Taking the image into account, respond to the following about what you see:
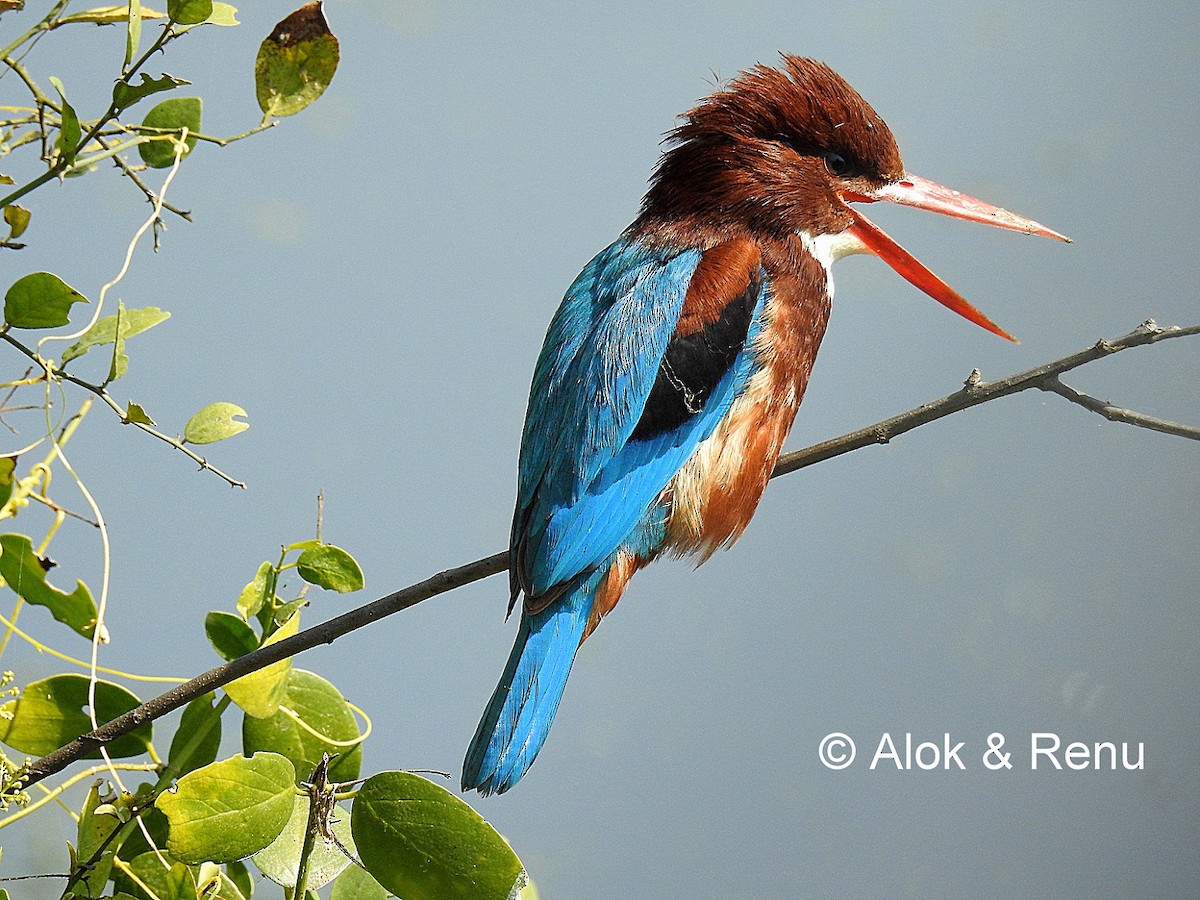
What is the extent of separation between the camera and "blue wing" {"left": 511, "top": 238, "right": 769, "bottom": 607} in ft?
2.67

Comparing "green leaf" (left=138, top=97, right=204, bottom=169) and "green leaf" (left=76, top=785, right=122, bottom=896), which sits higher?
A: "green leaf" (left=138, top=97, right=204, bottom=169)

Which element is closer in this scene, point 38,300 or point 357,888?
point 38,300

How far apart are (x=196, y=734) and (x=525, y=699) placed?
8.4 inches

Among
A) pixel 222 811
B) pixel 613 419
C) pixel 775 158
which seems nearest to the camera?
pixel 222 811

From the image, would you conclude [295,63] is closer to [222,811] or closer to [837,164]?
[222,811]

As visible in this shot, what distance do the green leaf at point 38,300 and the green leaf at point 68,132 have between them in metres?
0.06

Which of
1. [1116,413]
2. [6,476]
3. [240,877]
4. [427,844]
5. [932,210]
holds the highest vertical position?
[932,210]

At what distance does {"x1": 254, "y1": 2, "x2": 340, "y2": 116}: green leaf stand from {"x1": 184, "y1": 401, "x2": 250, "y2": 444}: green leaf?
174 mm

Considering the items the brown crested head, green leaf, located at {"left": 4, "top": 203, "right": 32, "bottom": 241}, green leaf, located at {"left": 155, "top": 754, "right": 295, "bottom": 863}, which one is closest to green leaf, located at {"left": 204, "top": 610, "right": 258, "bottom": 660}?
green leaf, located at {"left": 155, "top": 754, "right": 295, "bottom": 863}

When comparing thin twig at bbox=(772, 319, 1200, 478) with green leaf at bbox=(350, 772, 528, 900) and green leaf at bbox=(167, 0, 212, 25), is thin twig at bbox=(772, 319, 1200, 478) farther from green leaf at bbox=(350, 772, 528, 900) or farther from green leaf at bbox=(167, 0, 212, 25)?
green leaf at bbox=(167, 0, 212, 25)

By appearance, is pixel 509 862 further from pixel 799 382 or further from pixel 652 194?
pixel 652 194

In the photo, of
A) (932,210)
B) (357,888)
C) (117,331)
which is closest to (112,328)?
(117,331)

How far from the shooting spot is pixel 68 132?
0.58 metres

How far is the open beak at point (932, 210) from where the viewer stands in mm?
994
